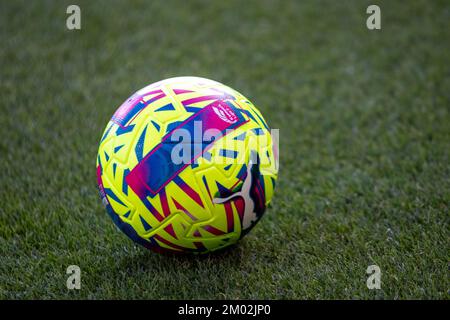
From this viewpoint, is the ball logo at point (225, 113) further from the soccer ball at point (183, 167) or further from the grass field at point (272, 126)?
the grass field at point (272, 126)

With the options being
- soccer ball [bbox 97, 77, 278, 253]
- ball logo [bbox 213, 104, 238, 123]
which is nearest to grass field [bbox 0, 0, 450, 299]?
soccer ball [bbox 97, 77, 278, 253]

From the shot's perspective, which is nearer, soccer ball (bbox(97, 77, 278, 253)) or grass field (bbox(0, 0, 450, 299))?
soccer ball (bbox(97, 77, 278, 253))

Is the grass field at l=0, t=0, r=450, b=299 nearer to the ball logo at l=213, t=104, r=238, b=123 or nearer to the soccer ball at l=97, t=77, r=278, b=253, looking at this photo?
the soccer ball at l=97, t=77, r=278, b=253

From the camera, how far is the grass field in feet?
9.44

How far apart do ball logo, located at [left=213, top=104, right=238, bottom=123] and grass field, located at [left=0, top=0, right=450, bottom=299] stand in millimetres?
819

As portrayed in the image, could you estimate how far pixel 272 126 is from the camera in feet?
15.1

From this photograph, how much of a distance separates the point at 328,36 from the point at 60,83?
2920mm

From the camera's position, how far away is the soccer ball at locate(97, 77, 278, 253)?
2625 millimetres

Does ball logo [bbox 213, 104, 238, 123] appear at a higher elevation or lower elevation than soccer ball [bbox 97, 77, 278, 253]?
higher

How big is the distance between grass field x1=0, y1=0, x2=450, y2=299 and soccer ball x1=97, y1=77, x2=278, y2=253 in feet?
1.01

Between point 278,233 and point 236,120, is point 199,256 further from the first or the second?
point 236,120

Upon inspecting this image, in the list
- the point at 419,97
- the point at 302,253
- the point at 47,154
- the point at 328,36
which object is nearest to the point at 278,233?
the point at 302,253

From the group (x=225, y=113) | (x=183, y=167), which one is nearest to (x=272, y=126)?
(x=225, y=113)

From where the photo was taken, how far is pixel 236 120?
275 centimetres
